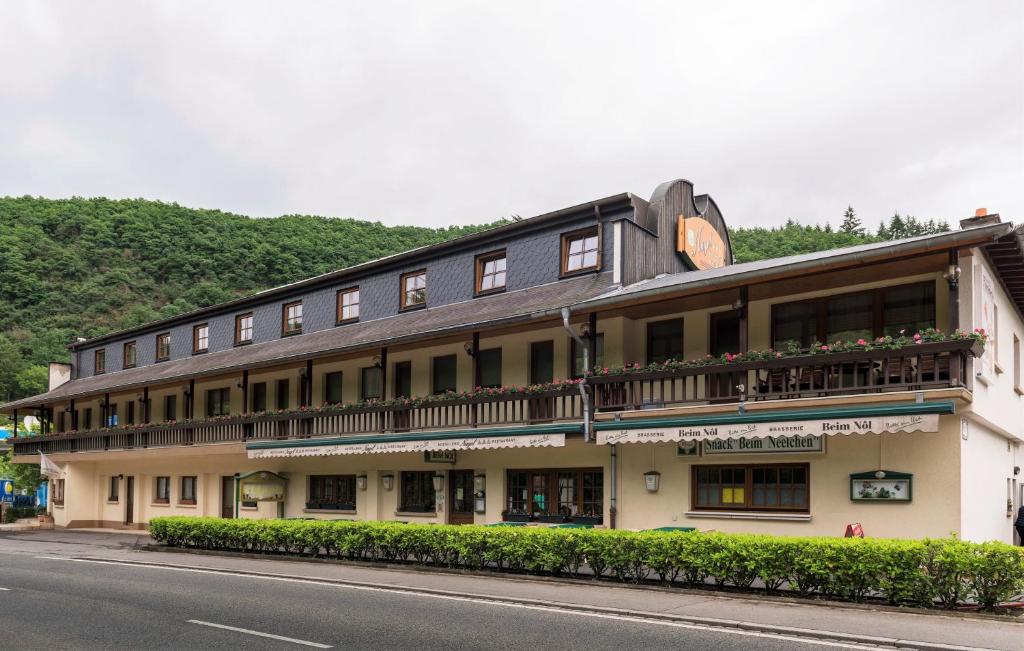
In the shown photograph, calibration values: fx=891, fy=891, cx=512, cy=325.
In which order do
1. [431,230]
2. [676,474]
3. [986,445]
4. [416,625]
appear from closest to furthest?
[416,625] < [986,445] < [676,474] < [431,230]

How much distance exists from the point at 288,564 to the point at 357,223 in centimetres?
5188

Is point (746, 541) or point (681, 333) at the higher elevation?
point (681, 333)

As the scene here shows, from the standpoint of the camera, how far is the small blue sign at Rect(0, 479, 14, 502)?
49.7m

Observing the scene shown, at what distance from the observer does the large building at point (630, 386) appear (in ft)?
51.1

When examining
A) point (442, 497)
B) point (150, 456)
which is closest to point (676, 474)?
point (442, 497)

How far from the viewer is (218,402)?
3397 cm

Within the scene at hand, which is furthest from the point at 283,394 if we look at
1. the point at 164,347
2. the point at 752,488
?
the point at 752,488

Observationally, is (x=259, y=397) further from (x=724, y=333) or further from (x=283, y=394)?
(x=724, y=333)

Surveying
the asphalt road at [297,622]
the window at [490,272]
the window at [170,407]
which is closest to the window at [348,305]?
the window at [490,272]

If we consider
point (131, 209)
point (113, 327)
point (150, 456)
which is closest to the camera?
point (150, 456)

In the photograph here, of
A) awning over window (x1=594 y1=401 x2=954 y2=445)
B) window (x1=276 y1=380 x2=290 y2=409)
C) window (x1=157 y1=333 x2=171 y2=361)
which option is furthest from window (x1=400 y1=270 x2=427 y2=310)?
window (x1=157 y1=333 x2=171 y2=361)

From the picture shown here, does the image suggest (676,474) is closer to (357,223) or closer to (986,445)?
(986,445)

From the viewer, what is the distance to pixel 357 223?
69.9 meters

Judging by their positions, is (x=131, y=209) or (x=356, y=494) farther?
(x=131, y=209)
